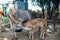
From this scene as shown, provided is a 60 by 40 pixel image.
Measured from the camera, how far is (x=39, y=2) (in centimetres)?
425

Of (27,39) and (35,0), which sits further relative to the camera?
(35,0)

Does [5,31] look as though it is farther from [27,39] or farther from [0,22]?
[27,39]

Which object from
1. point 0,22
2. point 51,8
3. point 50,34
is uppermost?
point 51,8

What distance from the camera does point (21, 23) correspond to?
3.41m

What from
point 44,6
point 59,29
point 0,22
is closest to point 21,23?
point 0,22

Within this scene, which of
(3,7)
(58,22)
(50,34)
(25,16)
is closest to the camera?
(25,16)

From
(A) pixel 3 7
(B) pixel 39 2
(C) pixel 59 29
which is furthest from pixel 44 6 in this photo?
(A) pixel 3 7

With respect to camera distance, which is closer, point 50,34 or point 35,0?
point 50,34

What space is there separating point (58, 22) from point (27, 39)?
1.65 meters

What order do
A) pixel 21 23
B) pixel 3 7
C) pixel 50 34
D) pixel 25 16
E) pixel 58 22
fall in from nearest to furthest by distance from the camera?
1. pixel 21 23
2. pixel 25 16
3. pixel 50 34
4. pixel 3 7
5. pixel 58 22

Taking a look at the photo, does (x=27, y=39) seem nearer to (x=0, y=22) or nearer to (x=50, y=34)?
(x=50, y=34)

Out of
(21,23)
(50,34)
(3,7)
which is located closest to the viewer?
(21,23)

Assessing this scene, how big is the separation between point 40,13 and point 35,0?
393 millimetres

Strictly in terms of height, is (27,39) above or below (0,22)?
below
